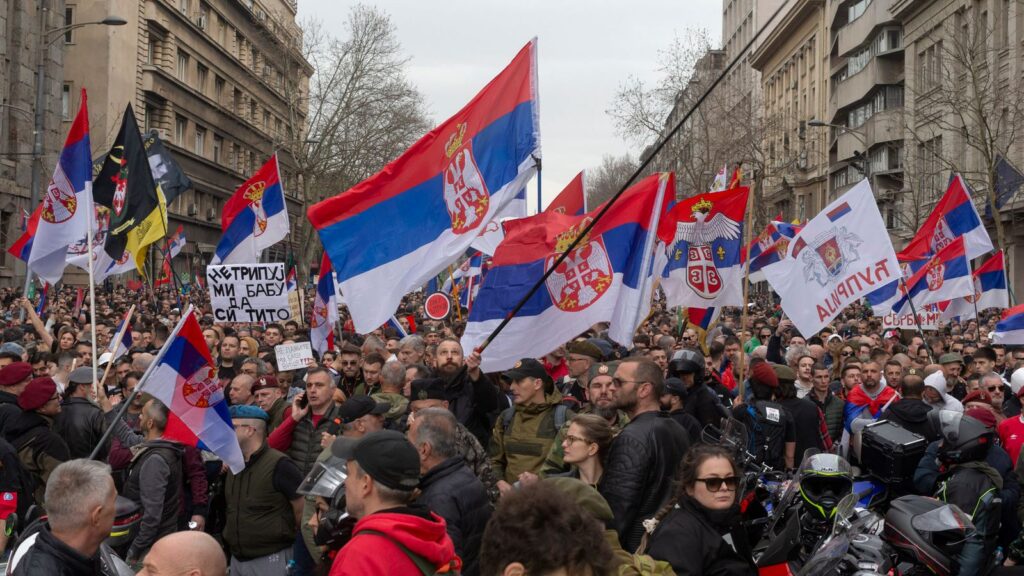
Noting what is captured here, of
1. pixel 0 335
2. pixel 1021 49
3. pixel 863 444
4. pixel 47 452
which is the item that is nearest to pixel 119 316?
pixel 0 335

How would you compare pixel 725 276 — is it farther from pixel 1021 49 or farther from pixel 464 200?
pixel 1021 49

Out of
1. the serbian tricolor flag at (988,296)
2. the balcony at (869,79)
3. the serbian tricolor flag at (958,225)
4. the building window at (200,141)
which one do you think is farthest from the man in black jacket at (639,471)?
the building window at (200,141)

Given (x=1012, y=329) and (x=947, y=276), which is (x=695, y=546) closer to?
(x=1012, y=329)

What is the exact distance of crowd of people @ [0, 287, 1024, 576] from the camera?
12.0 feet

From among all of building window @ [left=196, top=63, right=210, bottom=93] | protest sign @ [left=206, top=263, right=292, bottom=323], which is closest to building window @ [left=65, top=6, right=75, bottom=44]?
building window @ [left=196, top=63, right=210, bottom=93]

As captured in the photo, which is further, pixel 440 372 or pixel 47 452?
pixel 440 372

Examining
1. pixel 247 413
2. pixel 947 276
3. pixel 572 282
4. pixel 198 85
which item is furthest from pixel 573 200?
pixel 198 85

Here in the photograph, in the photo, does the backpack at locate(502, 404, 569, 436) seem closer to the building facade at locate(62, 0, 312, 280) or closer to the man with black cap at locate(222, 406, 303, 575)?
the man with black cap at locate(222, 406, 303, 575)

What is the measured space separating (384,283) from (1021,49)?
109 feet

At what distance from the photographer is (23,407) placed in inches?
279

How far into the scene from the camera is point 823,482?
19.8ft

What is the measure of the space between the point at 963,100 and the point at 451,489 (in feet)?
103

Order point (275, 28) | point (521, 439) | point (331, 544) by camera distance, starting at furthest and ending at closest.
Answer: point (275, 28) → point (521, 439) → point (331, 544)

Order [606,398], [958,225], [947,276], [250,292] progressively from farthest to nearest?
[958,225]
[947,276]
[250,292]
[606,398]
